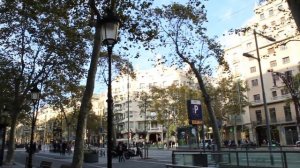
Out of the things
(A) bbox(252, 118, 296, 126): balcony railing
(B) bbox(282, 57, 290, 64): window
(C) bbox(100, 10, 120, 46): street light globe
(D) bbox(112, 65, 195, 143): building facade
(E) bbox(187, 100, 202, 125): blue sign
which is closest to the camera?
(C) bbox(100, 10, 120, 46): street light globe

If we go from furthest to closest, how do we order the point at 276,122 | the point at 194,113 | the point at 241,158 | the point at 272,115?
the point at 272,115 → the point at 276,122 → the point at 194,113 → the point at 241,158

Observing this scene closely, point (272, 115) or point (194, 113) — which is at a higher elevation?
point (272, 115)

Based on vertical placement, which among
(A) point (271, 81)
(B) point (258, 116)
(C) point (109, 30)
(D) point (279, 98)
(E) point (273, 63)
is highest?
(E) point (273, 63)

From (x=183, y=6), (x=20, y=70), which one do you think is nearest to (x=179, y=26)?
(x=183, y=6)

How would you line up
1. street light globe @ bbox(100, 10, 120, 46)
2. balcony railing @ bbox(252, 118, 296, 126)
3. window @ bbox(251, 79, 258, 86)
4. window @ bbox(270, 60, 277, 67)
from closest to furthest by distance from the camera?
street light globe @ bbox(100, 10, 120, 46) < balcony railing @ bbox(252, 118, 296, 126) < window @ bbox(270, 60, 277, 67) < window @ bbox(251, 79, 258, 86)

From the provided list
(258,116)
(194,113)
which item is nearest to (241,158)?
(194,113)

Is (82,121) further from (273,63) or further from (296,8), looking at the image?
(273,63)

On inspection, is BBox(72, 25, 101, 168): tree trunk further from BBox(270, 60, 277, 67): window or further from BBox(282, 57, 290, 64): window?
BBox(270, 60, 277, 67): window

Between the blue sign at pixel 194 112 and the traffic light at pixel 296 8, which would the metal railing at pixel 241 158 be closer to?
the blue sign at pixel 194 112

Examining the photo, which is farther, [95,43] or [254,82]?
[254,82]

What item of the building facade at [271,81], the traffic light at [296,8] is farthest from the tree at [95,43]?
the building facade at [271,81]

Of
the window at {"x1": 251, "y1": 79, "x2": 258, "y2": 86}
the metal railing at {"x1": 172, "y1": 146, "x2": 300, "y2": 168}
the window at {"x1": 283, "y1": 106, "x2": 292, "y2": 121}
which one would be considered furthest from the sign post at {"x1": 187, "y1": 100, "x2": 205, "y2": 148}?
the window at {"x1": 251, "y1": 79, "x2": 258, "y2": 86}

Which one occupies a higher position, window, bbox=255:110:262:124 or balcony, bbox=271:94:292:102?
balcony, bbox=271:94:292:102

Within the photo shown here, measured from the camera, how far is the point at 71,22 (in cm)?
2033
